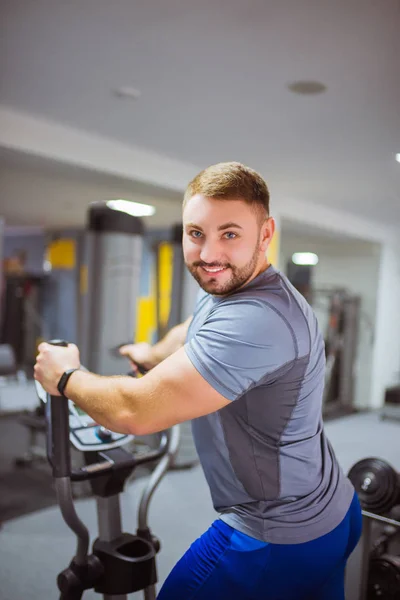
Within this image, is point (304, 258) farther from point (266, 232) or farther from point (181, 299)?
point (266, 232)

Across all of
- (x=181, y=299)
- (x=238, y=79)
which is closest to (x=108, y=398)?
(x=238, y=79)

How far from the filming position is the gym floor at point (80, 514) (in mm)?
2469

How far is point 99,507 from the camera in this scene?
67.4 inches

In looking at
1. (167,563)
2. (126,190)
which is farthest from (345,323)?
(167,563)

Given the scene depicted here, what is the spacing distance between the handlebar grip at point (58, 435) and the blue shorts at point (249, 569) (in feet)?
1.34

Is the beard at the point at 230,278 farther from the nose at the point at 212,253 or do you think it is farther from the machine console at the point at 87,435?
the machine console at the point at 87,435


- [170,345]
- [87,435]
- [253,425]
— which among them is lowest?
[87,435]

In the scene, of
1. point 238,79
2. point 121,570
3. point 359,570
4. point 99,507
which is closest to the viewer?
point 121,570

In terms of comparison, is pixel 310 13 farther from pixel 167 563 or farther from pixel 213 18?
pixel 167 563

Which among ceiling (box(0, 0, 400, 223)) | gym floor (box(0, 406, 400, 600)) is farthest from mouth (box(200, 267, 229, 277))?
ceiling (box(0, 0, 400, 223))

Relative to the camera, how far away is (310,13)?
2012 mm

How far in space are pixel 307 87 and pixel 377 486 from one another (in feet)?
6.24

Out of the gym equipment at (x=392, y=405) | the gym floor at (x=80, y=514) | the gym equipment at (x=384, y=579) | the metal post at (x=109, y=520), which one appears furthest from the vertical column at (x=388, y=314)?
the metal post at (x=109, y=520)

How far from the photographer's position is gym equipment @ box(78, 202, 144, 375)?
149 inches
